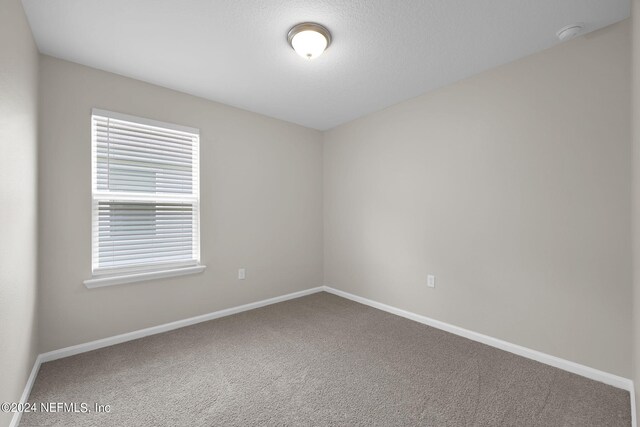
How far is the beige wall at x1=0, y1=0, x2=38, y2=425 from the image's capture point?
147 centimetres

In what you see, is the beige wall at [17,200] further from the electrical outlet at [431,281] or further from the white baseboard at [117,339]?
the electrical outlet at [431,281]

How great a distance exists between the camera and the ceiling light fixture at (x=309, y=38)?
202 centimetres

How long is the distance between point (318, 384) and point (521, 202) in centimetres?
222

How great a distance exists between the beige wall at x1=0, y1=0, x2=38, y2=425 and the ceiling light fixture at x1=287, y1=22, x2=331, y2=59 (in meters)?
1.58

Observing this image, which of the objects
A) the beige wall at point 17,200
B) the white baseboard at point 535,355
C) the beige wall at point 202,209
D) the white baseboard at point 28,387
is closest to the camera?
the beige wall at point 17,200

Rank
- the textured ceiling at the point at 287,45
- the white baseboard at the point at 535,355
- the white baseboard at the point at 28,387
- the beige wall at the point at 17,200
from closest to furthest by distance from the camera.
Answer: the beige wall at the point at 17,200 → the white baseboard at the point at 28,387 → the textured ceiling at the point at 287,45 → the white baseboard at the point at 535,355

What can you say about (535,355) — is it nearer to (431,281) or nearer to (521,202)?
(431,281)

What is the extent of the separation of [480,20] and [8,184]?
3.05 metres

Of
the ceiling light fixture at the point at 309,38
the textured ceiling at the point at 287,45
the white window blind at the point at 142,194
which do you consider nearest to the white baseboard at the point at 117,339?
the white window blind at the point at 142,194

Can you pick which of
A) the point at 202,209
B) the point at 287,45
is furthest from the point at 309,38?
the point at 202,209

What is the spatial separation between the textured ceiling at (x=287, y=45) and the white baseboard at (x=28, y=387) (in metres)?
2.45

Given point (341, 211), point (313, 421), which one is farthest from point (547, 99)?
point (313, 421)

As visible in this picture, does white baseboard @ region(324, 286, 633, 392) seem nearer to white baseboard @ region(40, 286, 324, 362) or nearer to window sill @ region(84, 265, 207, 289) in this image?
white baseboard @ region(40, 286, 324, 362)

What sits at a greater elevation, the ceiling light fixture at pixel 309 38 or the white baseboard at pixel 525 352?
the ceiling light fixture at pixel 309 38
